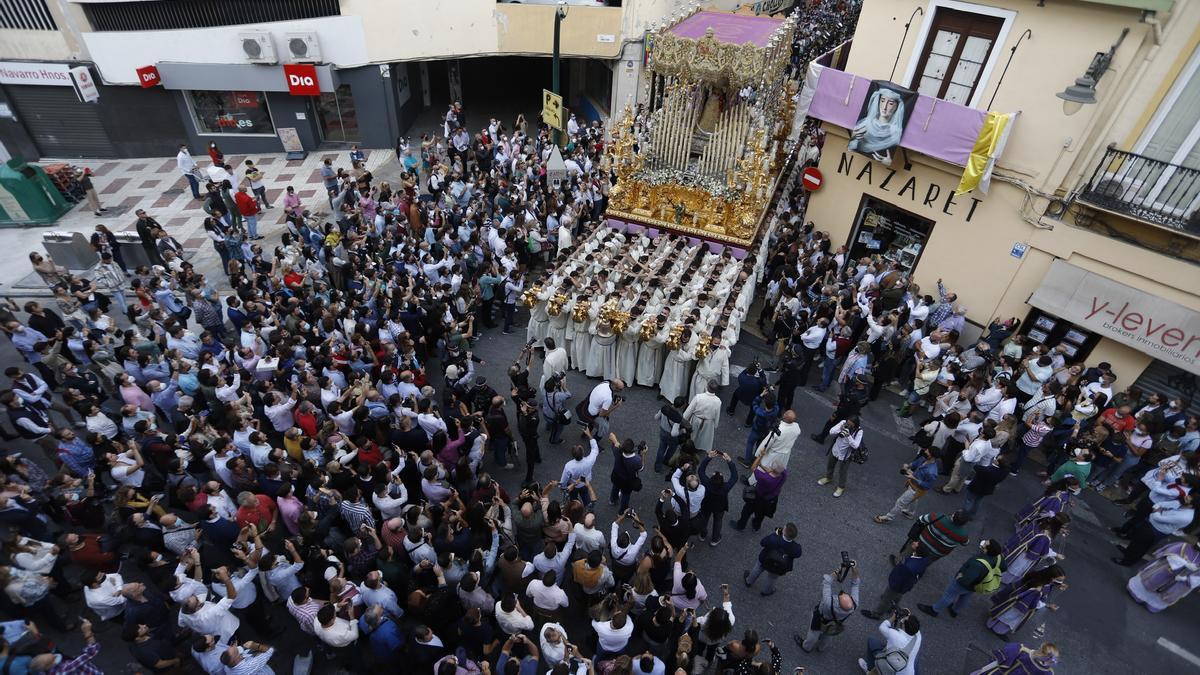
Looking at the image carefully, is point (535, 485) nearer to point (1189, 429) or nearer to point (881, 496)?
point (881, 496)

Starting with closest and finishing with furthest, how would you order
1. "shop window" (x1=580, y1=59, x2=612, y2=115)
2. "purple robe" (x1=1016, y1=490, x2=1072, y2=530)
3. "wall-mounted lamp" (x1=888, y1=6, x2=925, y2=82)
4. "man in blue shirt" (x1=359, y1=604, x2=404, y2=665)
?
"man in blue shirt" (x1=359, y1=604, x2=404, y2=665)
"purple robe" (x1=1016, y1=490, x2=1072, y2=530)
"wall-mounted lamp" (x1=888, y1=6, x2=925, y2=82)
"shop window" (x1=580, y1=59, x2=612, y2=115)

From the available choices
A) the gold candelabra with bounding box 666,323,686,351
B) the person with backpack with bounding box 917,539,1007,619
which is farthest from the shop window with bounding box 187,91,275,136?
the person with backpack with bounding box 917,539,1007,619

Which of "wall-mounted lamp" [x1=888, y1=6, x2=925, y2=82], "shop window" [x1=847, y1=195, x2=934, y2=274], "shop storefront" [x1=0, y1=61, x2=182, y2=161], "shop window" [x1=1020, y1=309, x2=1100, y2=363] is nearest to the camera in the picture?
"shop window" [x1=1020, y1=309, x2=1100, y2=363]

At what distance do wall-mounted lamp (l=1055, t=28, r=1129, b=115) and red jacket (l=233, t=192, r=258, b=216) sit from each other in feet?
53.0

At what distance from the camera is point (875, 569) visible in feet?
27.9

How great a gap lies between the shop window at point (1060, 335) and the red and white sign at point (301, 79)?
64.3 feet

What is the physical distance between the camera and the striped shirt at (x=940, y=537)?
7.03 m

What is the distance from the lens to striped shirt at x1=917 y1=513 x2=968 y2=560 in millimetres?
7031

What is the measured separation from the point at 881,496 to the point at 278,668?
28.3 feet

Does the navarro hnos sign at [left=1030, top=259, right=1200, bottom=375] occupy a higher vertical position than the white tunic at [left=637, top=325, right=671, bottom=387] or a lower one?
higher

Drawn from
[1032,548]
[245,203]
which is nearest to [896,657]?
[1032,548]

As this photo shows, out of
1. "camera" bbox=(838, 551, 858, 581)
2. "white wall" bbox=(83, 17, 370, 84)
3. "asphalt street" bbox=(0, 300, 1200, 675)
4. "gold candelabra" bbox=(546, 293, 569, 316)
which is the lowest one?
"asphalt street" bbox=(0, 300, 1200, 675)

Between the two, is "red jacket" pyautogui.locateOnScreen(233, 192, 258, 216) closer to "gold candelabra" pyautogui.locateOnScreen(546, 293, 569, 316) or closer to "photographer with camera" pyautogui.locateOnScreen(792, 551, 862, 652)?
"gold candelabra" pyautogui.locateOnScreen(546, 293, 569, 316)

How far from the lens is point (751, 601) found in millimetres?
8023
